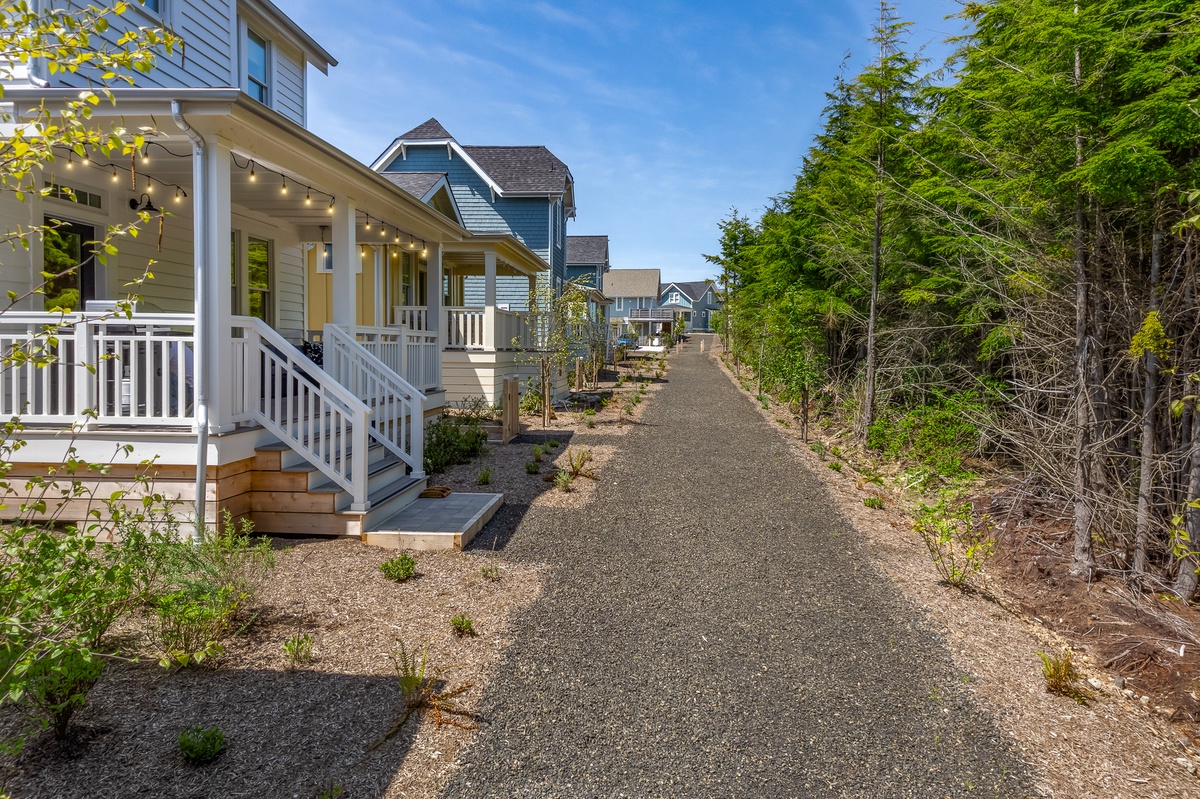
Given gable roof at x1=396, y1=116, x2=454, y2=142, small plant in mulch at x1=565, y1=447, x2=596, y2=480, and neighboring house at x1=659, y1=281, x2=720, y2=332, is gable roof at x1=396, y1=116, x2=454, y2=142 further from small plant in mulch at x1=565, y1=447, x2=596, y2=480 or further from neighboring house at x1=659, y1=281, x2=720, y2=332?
neighboring house at x1=659, y1=281, x2=720, y2=332

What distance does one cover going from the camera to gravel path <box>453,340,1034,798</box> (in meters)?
3.08

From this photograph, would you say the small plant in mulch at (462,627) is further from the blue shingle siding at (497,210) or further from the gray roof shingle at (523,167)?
the gray roof shingle at (523,167)

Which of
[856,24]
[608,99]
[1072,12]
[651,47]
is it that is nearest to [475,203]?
[608,99]

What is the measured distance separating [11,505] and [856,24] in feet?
42.2

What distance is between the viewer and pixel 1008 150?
6.11m

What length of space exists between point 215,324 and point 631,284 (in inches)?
2858

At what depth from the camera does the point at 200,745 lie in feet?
9.65

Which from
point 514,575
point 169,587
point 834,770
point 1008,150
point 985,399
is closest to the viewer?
point 834,770

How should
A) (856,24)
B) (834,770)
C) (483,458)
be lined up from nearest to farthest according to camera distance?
1. (834,770)
2. (483,458)
3. (856,24)

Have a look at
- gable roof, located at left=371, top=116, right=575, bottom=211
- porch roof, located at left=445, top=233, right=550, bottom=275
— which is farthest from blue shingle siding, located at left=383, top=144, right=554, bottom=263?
porch roof, located at left=445, top=233, right=550, bottom=275

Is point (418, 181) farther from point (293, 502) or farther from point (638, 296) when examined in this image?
point (638, 296)

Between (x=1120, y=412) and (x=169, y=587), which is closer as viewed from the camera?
(x=169, y=587)

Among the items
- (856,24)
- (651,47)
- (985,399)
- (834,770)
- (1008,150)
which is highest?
(651,47)

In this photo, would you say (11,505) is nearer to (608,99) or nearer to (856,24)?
(856,24)
